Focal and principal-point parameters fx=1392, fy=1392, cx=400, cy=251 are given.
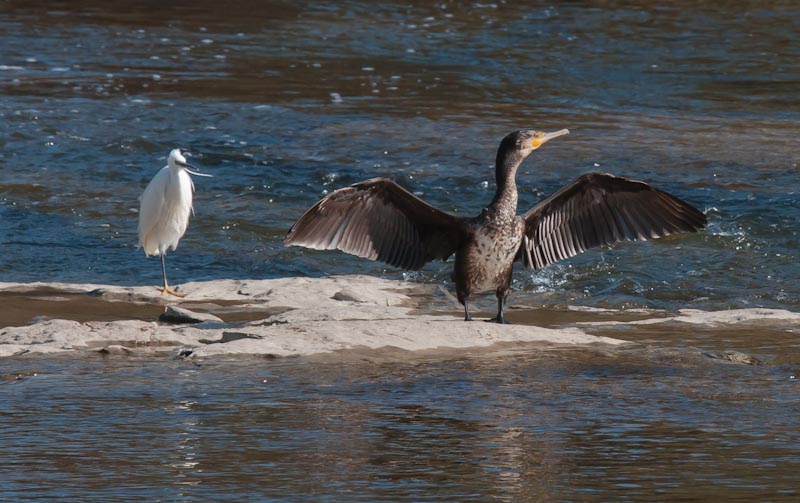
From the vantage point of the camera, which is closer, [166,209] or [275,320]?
[275,320]

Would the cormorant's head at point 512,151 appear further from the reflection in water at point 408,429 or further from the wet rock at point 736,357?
the wet rock at point 736,357

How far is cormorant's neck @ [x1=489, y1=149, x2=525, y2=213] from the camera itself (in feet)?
25.6

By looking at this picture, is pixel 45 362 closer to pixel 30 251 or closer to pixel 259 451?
pixel 259 451

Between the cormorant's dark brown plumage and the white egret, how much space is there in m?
2.24

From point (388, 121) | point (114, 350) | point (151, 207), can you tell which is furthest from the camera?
point (388, 121)

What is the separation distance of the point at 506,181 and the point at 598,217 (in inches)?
28.1

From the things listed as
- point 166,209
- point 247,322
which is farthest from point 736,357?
point 166,209

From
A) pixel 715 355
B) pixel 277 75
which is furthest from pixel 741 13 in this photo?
pixel 715 355

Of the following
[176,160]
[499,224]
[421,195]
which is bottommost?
[421,195]

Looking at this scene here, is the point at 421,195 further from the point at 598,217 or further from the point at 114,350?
the point at 114,350

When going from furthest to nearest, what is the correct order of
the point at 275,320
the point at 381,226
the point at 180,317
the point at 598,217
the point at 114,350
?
the point at 598,217 < the point at 381,226 < the point at 180,317 < the point at 275,320 < the point at 114,350

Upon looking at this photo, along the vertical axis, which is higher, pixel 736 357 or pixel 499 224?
pixel 499 224

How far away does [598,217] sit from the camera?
8.24 m

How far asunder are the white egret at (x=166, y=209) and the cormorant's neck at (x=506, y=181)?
2.91 metres
